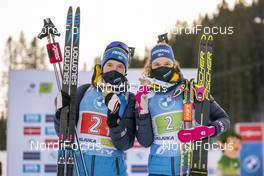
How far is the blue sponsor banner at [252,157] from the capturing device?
10398 millimetres

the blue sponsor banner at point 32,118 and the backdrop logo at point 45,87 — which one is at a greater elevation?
the backdrop logo at point 45,87

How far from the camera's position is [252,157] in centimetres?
1047

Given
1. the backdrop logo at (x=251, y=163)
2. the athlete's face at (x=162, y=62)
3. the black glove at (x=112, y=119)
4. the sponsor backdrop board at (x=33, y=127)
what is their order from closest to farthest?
the black glove at (x=112, y=119) < the athlete's face at (x=162, y=62) < the sponsor backdrop board at (x=33, y=127) < the backdrop logo at (x=251, y=163)

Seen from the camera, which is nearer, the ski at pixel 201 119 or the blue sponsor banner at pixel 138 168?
the ski at pixel 201 119

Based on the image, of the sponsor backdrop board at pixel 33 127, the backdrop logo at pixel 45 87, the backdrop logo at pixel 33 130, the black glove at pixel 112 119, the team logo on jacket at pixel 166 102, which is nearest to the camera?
the black glove at pixel 112 119

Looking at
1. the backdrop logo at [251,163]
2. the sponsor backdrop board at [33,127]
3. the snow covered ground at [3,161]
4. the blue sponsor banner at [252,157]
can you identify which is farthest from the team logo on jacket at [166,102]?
the backdrop logo at [251,163]

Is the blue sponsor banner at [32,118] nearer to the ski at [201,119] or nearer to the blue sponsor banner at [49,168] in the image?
the blue sponsor banner at [49,168]

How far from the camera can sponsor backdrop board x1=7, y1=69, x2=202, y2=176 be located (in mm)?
8523

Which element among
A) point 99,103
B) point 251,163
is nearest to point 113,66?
point 99,103

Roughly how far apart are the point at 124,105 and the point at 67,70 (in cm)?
56

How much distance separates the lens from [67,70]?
455cm

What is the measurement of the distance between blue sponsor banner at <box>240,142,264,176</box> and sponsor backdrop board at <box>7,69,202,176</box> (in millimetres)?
2485

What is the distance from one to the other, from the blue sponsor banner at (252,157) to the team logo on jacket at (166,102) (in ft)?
20.7
